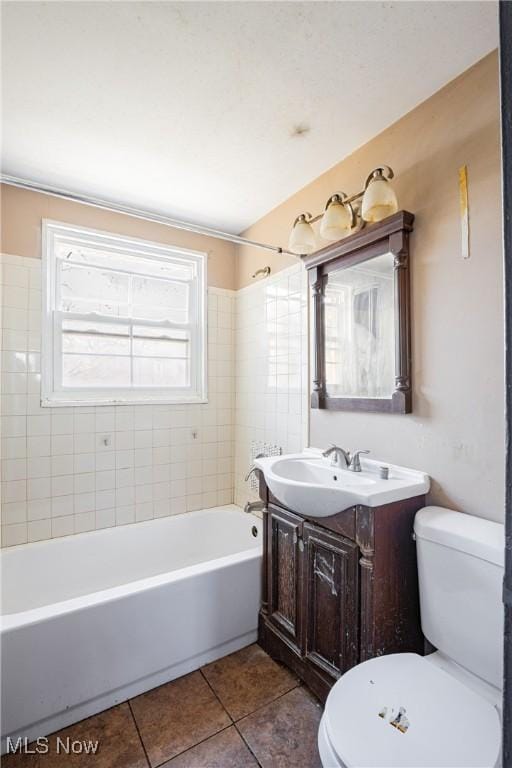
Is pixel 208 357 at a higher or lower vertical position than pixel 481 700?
higher

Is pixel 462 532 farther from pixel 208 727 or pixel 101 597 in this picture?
pixel 101 597

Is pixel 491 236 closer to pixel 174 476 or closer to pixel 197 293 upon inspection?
pixel 197 293

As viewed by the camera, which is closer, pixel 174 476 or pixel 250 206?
pixel 250 206

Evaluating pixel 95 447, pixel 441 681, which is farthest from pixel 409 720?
pixel 95 447

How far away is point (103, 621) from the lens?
1491mm

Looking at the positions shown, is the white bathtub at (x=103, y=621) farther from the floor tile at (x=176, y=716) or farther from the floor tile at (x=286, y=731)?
the floor tile at (x=286, y=731)

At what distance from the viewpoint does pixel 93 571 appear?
86.4 inches

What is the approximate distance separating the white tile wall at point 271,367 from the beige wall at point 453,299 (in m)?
0.61

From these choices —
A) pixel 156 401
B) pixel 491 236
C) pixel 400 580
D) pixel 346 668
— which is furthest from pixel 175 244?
pixel 346 668

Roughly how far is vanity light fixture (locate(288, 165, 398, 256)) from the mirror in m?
0.19

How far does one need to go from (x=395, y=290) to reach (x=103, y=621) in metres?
1.82

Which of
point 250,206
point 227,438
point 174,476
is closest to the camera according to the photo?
point 250,206

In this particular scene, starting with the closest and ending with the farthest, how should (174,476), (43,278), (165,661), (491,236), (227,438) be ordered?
(491,236)
(165,661)
(43,278)
(174,476)
(227,438)

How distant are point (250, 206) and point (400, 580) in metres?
2.22
